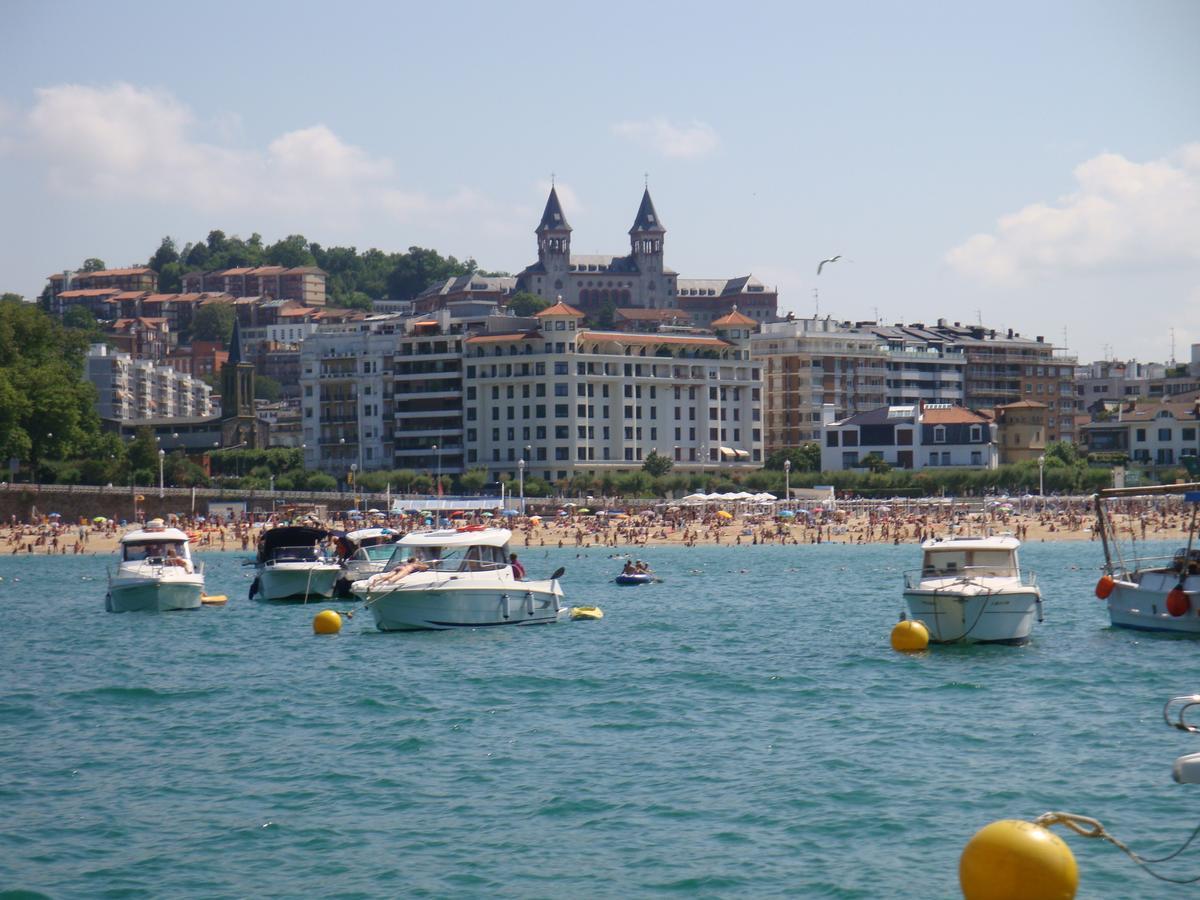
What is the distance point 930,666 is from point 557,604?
44.5 feet

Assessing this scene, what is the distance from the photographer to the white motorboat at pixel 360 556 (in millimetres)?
58000

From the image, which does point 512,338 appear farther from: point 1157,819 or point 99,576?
point 1157,819

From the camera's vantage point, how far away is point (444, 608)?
4453 cm

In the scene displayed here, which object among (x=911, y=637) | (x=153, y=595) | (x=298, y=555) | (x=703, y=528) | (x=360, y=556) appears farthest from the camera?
(x=703, y=528)

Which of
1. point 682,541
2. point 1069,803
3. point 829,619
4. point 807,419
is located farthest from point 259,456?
point 1069,803

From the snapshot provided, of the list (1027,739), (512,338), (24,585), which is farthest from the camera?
(512,338)

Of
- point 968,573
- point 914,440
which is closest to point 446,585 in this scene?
point 968,573

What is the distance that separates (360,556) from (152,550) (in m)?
7.08

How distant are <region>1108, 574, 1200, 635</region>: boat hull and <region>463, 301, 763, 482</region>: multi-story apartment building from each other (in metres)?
111

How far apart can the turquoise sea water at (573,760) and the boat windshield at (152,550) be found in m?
8.10

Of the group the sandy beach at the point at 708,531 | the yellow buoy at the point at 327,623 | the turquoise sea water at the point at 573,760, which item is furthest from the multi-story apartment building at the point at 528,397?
the turquoise sea water at the point at 573,760

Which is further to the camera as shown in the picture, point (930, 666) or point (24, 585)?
point (24, 585)

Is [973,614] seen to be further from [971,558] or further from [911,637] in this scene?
[971,558]

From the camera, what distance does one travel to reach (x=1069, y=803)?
23328mm
